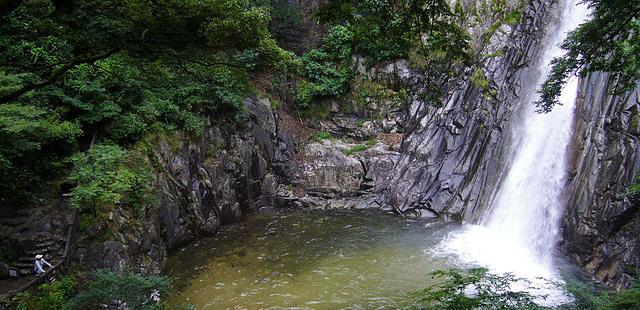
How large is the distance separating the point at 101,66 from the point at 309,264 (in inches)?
251

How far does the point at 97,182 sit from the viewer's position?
21.8 feet

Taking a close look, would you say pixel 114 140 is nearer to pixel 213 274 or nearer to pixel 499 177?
pixel 213 274

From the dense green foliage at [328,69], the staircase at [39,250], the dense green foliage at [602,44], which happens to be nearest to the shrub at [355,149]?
the dense green foliage at [328,69]

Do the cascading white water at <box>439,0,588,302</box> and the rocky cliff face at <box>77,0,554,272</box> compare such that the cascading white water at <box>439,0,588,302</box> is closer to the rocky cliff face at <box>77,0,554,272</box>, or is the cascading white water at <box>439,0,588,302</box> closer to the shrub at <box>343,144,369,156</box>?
the rocky cliff face at <box>77,0,554,272</box>

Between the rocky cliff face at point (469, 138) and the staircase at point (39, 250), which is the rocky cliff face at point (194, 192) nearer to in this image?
the staircase at point (39, 250)

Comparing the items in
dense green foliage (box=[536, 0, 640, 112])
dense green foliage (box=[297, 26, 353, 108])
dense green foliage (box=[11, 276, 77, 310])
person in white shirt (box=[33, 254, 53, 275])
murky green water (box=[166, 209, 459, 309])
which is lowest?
murky green water (box=[166, 209, 459, 309])

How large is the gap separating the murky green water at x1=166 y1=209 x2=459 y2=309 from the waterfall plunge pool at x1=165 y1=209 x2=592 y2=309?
2cm

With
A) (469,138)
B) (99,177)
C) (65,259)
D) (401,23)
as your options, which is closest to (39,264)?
(65,259)

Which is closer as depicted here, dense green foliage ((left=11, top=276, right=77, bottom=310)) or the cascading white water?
dense green foliage ((left=11, top=276, right=77, bottom=310))

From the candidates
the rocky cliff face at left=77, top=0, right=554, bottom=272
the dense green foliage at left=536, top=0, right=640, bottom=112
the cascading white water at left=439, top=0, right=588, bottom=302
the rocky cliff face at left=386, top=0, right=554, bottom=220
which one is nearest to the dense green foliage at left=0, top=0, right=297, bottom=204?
the rocky cliff face at left=77, top=0, right=554, bottom=272

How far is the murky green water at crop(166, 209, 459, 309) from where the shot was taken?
24.0 ft

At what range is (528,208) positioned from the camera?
1012 cm

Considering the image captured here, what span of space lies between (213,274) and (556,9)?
14.6 meters

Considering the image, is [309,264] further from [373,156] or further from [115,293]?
[373,156]
